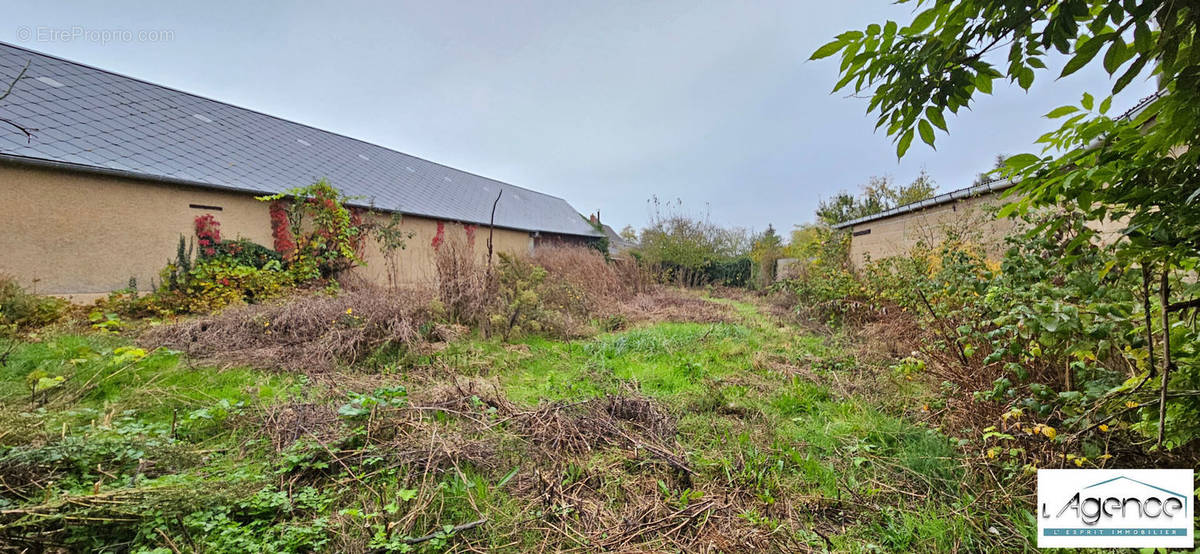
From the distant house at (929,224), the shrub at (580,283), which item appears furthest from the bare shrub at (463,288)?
the distant house at (929,224)

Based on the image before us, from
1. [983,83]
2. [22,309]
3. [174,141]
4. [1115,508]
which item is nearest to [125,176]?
[174,141]

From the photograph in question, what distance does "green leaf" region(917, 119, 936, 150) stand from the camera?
1.30m

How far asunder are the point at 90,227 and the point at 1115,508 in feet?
43.3

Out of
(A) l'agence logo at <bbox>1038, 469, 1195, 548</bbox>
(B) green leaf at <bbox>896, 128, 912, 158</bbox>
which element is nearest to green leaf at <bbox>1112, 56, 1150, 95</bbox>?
(B) green leaf at <bbox>896, 128, 912, 158</bbox>

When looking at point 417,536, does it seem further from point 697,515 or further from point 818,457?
point 818,457

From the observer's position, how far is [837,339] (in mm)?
5930

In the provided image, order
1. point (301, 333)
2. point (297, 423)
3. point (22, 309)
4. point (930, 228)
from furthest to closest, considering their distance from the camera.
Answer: point (930, 228) < point (22, 309) < point (301, 333) < point (297, 423)

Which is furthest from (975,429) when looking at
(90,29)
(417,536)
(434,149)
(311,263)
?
(434,149)

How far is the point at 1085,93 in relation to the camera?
1.35 metres

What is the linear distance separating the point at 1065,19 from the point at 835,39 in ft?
1.68

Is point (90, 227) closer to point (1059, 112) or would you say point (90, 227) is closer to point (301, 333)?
point (301, 333)

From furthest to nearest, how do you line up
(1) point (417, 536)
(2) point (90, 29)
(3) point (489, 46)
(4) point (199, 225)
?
1. (3) point (489, 46)
2. (4) point (199, 225)
3. (2) point (90, 29)
4. (1) point (417, 536)

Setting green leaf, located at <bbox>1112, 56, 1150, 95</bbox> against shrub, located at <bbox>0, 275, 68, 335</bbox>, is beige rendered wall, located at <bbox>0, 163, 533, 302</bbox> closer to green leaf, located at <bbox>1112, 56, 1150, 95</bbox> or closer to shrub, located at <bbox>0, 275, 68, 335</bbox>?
shrub, located at <bbox>0, 275, 68, 335</bbox>

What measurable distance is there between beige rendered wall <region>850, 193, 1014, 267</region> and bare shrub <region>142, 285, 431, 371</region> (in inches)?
286
